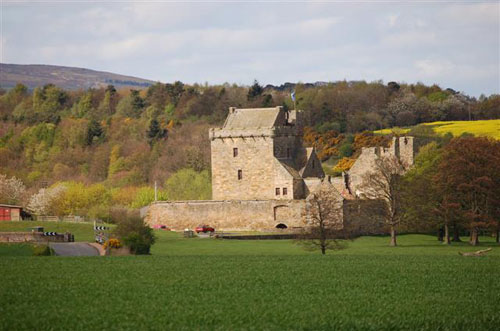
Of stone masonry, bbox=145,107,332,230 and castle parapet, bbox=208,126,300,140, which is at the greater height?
castle parapet, bbox=208,126,300,140

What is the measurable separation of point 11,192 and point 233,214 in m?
32.1

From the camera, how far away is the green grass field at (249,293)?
25.9 m

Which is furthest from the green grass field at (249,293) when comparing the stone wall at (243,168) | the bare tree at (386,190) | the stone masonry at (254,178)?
the stone wall at (243,168)

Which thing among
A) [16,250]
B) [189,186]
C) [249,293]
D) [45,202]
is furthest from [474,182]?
[45,202]

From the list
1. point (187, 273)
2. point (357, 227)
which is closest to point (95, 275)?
point (187, 273)

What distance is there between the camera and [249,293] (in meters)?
30.8

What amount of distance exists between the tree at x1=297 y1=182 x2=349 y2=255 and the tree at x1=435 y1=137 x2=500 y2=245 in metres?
6.73

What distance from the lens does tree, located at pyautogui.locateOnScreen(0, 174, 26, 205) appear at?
93250mm

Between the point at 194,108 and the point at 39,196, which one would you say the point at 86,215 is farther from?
the point at 194,108

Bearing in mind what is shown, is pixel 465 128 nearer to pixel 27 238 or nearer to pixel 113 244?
pixel 27 238

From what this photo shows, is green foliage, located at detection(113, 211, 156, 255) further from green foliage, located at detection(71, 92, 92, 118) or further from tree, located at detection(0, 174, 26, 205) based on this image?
green foliage, located at detection(71, 92, 92, 118)

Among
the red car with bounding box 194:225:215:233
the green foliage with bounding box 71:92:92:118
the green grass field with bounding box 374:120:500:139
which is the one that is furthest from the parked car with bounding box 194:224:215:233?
the green foliage with bounding box 71:92:92:118

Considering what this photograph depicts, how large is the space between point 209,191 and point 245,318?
198 ft

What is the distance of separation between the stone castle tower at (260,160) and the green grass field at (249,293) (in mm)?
29838
